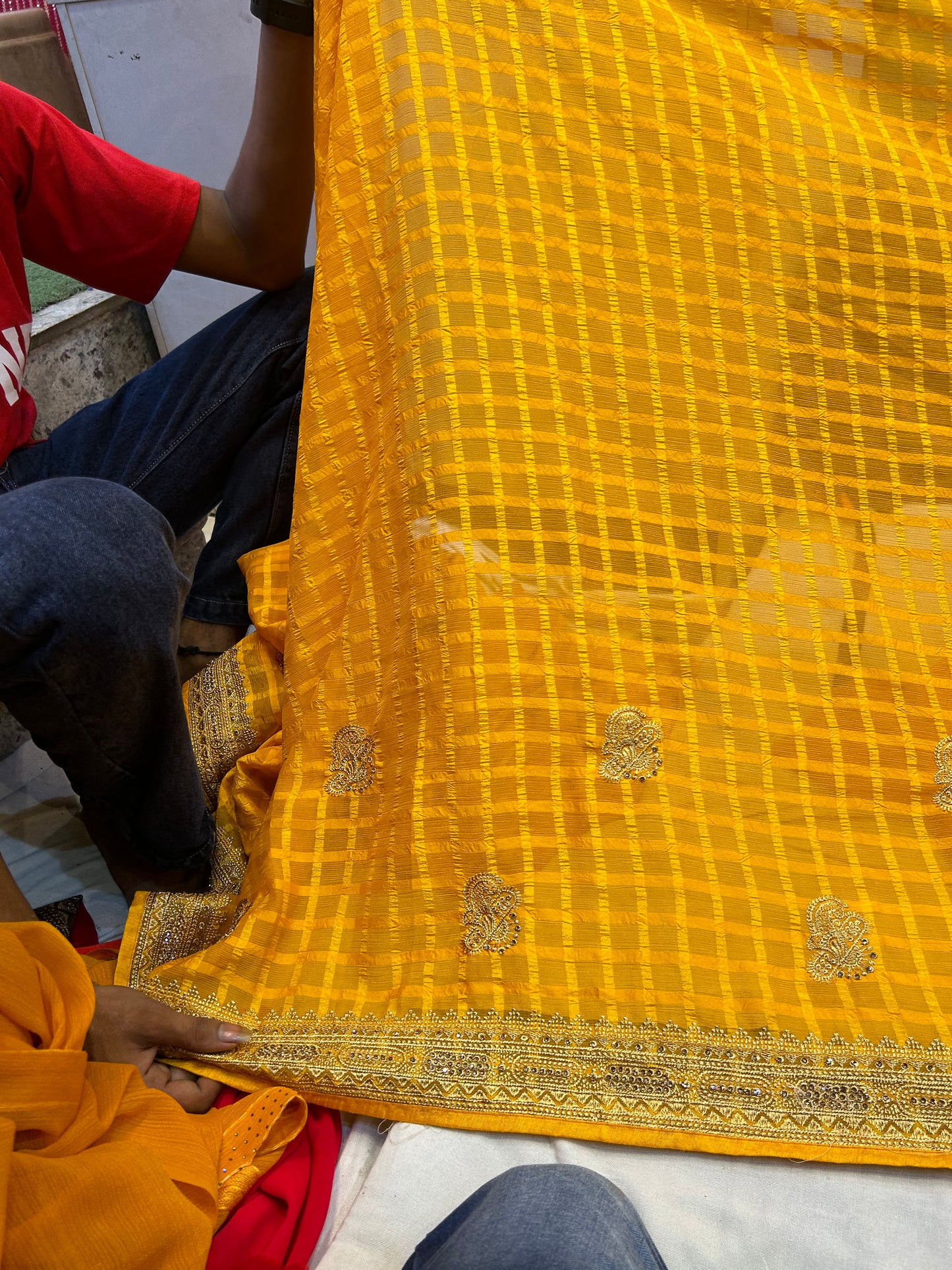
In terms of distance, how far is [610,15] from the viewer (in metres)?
0.91

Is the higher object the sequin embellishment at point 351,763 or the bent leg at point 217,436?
the bent leg at point 217,436

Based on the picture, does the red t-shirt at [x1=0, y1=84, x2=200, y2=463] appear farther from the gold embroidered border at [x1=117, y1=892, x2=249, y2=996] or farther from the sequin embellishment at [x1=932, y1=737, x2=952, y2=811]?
the sequin embellishment at [x1=932, y1=737, x2=952, y2=811]

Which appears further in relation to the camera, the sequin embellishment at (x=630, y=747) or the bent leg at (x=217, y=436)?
the bent leg at (x=217, y=436)

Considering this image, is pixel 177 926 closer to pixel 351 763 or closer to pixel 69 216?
pixel 351 763

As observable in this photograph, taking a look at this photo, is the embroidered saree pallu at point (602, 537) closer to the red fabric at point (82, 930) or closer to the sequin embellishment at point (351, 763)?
the sequin embellishment at point (351, 763)

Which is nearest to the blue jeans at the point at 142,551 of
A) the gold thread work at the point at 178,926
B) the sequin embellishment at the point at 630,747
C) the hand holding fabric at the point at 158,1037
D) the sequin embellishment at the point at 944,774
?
the gold thread work at the point at 178,926

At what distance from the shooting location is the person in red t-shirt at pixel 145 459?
86 cm

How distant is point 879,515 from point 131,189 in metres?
0.91

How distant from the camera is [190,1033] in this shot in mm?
771

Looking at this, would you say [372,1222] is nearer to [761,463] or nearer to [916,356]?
[761,463]

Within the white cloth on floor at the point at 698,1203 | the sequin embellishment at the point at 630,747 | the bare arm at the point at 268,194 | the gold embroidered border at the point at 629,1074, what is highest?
the bare arm at the point at 268,194

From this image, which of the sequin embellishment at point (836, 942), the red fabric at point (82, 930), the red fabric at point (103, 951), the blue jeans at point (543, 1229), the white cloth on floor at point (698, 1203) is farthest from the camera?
the red fabric at point (82, 930)

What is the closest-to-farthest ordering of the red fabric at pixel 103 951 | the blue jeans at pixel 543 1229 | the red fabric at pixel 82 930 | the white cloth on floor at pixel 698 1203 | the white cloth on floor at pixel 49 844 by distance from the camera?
the blue jeans at pixel 543 1229 → the white cloth on floor at pixel 698 1203 → the red fabric at pixel 103 951 → the red fabric at pixel 82 930 → the white cloth on floor at pixel 49 844

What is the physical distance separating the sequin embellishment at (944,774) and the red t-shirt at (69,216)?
39.9 inches
